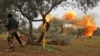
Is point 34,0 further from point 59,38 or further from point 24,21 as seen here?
point 59,38

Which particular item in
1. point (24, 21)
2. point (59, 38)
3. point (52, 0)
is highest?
point (52, 0)

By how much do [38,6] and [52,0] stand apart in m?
1.37

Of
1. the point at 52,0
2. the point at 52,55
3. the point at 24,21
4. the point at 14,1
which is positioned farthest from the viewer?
the point at 24,21

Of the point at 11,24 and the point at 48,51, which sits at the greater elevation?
the point at 11,24

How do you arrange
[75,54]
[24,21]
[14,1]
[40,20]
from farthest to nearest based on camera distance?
[24,21] → [40,20] → [14,1] → [75,54]

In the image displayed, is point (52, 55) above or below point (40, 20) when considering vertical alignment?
below

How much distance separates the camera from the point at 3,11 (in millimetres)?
24406

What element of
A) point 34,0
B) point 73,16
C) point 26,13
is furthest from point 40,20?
point 73,16

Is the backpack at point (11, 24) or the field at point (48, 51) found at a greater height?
the backpack at point (11, 24)

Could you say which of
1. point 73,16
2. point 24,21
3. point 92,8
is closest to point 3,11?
point 24,21

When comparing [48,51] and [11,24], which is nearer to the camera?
[11,24]

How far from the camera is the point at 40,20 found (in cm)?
2741

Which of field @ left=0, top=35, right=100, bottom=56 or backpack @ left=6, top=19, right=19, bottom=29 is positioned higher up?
backpack @ left=6, top=19, right=19, bottom=29

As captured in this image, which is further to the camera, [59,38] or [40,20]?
[59,38]
